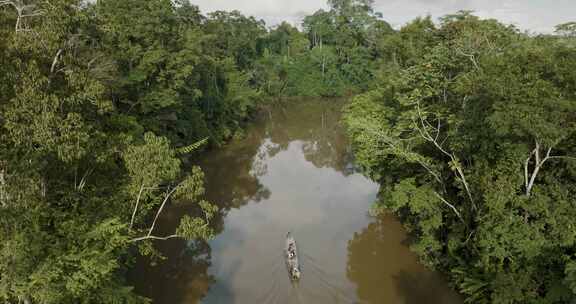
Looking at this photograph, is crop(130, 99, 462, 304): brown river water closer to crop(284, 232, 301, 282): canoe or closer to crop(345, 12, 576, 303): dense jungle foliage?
crop(284, 232, 301, 282): canoe

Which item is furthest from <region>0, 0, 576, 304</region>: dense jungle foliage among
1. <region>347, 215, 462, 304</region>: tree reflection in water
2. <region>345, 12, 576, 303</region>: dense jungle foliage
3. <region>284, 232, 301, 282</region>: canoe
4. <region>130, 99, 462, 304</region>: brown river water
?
<region>284, 232, 301, 282</region>: canoe

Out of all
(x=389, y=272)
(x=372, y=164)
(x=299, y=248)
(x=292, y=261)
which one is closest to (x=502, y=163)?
(x=372, y=164)

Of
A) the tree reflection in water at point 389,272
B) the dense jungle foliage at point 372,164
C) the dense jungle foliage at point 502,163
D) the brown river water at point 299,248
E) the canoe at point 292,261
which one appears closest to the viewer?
the dense jungle foliage at point 372,164

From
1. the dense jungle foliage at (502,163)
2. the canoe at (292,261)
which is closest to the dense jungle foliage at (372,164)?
the dense jungle foliage at (502,163)

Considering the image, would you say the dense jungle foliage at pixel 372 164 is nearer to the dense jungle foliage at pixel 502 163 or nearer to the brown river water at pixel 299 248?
the dense jungle foliage at pixel 502 163

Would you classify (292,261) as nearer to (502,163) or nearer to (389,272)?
(389,272)

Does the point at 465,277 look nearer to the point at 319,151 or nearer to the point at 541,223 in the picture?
the point at 541,223

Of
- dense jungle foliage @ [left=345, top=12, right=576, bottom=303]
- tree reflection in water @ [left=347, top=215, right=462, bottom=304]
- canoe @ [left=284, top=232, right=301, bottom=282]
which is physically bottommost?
tree reflection in water @ [left=347, top=215, right=462, bottom=304]

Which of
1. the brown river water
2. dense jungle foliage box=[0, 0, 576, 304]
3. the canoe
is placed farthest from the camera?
the canoe
